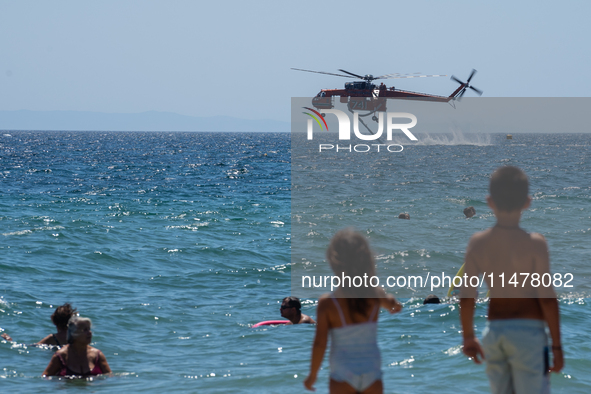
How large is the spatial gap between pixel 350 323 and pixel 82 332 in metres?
4.89

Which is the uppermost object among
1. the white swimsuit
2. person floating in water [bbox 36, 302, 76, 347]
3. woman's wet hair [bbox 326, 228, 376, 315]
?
woman's wet hair [bbox 326, 228, 376, 315]

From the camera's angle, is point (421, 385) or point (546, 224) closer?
point (421, 385)

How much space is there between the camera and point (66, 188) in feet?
126

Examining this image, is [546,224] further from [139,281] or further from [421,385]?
[421,385]

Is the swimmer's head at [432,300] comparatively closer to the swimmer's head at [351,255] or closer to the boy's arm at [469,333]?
the boy's arm at [469,333]

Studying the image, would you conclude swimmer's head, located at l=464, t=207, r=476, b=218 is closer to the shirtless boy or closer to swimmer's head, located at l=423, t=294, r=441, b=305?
swimmer's head, located at l=423, t=294, r=441, b=305

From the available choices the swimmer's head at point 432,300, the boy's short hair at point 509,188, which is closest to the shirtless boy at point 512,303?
the boy's short hair at point 509,188

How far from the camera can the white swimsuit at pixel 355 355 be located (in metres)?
3.89

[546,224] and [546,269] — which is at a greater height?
[546,269]

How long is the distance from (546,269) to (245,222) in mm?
23383

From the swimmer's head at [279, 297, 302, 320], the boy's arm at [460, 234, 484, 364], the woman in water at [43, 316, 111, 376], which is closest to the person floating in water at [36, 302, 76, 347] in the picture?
the woman in water at [43, 316, 111, 376]

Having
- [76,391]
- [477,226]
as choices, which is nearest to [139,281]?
[76,391]

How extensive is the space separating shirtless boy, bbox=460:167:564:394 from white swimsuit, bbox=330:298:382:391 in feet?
2.03

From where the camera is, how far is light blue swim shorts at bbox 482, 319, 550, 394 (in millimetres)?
3729
